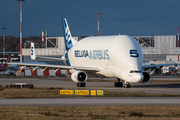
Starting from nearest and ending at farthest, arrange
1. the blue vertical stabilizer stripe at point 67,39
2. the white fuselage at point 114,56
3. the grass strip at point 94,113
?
the grass strip at point 94,113 < the white fuselage at point 114,56 < the blue vertical stabilizer stripe at point 67,39

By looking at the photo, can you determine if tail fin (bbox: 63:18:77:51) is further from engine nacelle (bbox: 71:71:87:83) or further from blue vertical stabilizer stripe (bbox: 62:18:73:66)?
engine nacelle (bbox: 71:71:87:83)

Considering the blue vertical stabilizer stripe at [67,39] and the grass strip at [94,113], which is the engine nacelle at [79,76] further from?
the grass strip at [94,113]

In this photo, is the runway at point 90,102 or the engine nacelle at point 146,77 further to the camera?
the engine nacelle at point 146,77

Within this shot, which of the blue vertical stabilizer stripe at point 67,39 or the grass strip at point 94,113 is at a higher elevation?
the blue vertical stabilizer stripe at point 67,39

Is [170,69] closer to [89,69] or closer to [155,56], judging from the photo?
[155,56]

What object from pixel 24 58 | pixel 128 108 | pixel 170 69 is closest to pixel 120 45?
pixel 128 108

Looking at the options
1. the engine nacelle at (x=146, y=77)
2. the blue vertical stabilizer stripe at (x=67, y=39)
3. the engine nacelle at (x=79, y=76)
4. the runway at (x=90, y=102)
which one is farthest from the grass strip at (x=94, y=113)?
the blue vertical stabilizer stripe at (x=67, y=39)

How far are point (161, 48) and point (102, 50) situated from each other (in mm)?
71380

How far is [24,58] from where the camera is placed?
129 meters

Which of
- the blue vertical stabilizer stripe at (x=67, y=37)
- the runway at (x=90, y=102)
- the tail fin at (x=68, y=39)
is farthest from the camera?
the blue vertical stabilizer stripe at (x=67, y=37)

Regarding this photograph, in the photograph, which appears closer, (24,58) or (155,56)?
(155,56)

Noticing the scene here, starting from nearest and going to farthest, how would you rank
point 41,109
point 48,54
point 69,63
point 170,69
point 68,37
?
point 41,109 → point 69,63 → point 68,37 → point 170,69 → point 48,54

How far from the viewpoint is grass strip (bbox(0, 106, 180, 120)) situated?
16500mm

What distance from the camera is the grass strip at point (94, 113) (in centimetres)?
1650
